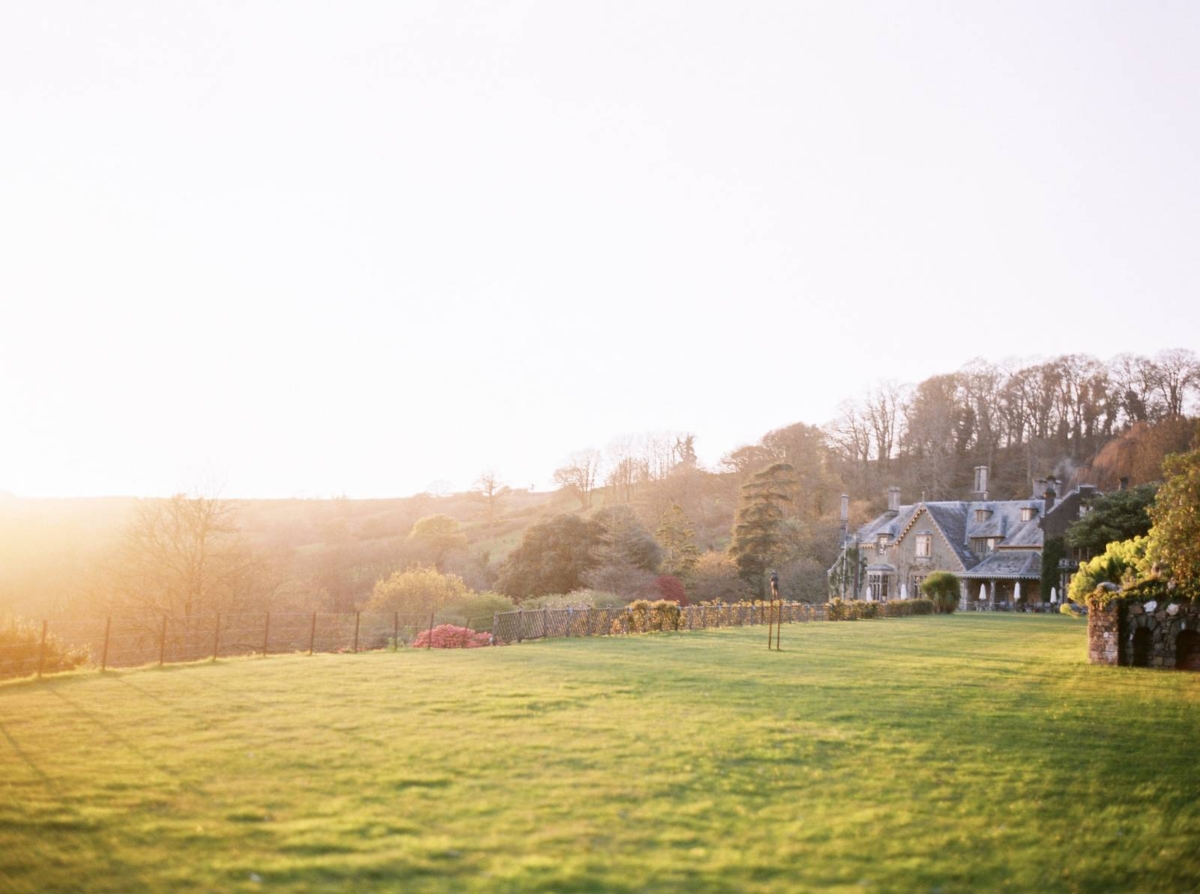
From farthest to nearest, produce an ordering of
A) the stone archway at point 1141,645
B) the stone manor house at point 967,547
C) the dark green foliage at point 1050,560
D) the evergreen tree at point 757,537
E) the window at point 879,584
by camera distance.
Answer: the window at point 879,584, the evergreen tree at point 757,537, the stone manor house at point 967,547, the dark green foliage at point 1050,560, the stone archway at point 1141,645

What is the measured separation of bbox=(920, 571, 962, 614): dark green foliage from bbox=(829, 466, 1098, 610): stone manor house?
18.6ft

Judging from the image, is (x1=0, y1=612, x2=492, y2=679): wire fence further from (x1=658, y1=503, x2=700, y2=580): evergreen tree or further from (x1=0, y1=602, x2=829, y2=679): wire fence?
(x1=658, y1=503, x2=700, y2=580): evergreen tree

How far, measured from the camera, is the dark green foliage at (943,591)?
1777 inches

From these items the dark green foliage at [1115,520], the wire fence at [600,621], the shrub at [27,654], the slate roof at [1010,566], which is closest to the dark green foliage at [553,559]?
the wire fence at [600,621]

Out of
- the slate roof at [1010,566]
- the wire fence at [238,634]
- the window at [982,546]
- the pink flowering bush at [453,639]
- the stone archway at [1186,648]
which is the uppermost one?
the window at [982,546]

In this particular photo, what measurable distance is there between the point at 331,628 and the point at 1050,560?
4156cm

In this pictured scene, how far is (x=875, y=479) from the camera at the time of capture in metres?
74.2

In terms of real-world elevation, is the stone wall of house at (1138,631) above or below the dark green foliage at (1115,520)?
below

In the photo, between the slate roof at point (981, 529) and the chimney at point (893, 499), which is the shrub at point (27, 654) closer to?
the slate roof at point (981, 529)

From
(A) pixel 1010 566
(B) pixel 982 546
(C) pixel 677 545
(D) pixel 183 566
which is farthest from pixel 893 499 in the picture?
(D) pixel 183 566

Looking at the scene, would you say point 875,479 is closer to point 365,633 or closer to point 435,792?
point 365,633

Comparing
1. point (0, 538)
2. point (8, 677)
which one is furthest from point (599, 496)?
point (8, 677)

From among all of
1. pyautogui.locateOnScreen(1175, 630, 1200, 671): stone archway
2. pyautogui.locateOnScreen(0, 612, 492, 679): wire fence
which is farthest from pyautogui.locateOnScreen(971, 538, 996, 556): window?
pyautogui.locateOnScreen(1175, 630, 1200, 671): stone archway

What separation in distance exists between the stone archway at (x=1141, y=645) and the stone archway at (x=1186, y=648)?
1.79 feet
